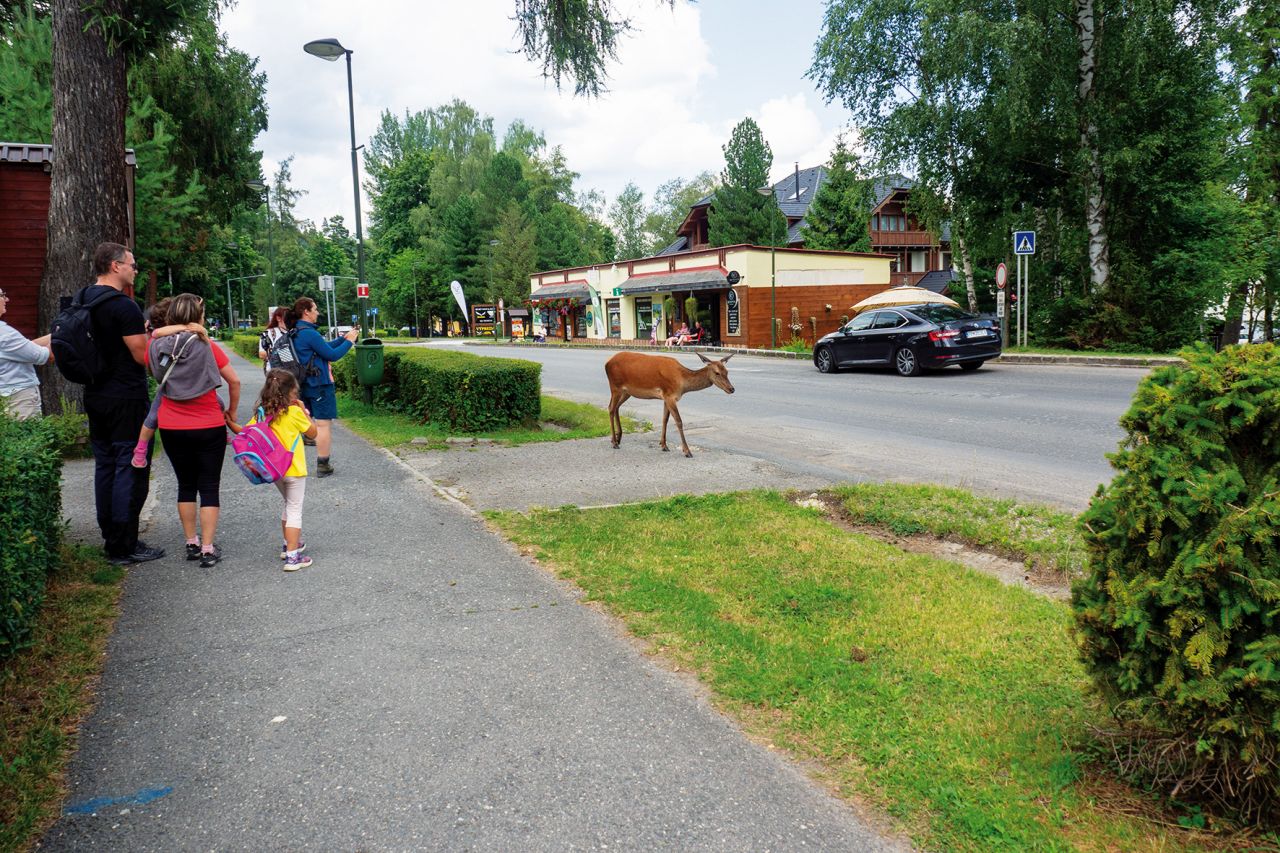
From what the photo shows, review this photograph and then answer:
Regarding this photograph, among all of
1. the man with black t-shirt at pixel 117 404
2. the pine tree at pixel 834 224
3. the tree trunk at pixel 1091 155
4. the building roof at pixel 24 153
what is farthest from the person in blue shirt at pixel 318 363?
the pine tree at pixel 834 224

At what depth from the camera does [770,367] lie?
24.6 m

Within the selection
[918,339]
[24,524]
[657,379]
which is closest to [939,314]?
[918,339]

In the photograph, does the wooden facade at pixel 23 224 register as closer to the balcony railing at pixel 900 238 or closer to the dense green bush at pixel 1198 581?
the dense green bush at pixel 1198 581

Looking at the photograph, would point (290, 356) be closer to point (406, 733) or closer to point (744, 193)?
point (406, 733)

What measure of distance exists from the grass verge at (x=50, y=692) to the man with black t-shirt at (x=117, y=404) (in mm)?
340

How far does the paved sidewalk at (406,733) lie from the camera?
2785 mm

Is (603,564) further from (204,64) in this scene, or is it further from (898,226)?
(898,226)

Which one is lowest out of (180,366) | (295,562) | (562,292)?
(295,562)

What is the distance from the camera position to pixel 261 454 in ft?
18.4

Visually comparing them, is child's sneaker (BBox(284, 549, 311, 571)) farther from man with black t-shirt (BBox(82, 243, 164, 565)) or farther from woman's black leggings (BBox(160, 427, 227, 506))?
man with black t-shirt (BBox(82, 243, 164, 565))

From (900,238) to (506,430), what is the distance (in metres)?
55.5

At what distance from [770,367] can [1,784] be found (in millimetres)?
22715

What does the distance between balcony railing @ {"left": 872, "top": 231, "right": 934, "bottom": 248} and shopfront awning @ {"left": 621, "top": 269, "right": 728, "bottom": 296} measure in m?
22.2

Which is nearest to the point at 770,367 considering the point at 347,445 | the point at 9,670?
the point at 347,445
